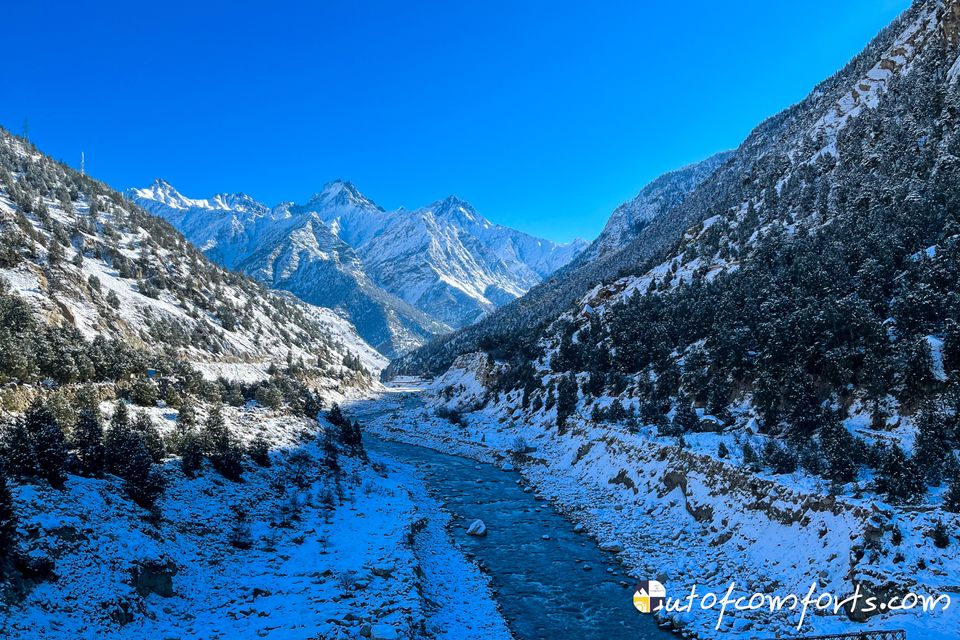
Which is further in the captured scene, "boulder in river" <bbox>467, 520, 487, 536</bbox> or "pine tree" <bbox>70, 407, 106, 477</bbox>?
"boulder in river" <bbox>467, 520, 487, 536</bbox>

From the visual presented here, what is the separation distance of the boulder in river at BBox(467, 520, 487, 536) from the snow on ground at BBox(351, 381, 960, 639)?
234 inches

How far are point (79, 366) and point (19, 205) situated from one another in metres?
47.8

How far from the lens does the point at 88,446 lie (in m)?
19.7

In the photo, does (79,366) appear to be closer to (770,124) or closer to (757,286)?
(757,286)

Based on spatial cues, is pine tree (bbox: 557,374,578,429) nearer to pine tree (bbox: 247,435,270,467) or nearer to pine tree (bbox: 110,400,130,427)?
pine tree (bbox: 247,435,270,467)

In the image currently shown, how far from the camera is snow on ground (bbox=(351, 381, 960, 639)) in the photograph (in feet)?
47.4

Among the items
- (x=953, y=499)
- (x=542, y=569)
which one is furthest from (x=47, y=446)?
(x=953, y=499)

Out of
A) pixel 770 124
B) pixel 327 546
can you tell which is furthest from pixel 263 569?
pixel 770 124

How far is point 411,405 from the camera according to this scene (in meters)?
97.1

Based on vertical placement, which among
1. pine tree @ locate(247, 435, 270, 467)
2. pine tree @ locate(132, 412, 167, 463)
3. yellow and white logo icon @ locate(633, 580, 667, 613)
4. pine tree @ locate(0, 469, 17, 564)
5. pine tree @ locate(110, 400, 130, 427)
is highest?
pine tree @ locate(110, 400, 130, 427)

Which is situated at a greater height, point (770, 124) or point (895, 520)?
point (770, 124)

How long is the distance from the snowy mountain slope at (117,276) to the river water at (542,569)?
34043 mm

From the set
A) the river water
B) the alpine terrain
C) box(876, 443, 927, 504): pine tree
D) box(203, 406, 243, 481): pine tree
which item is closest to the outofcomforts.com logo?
the alpine terrain

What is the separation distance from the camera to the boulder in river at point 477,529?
26984mm
